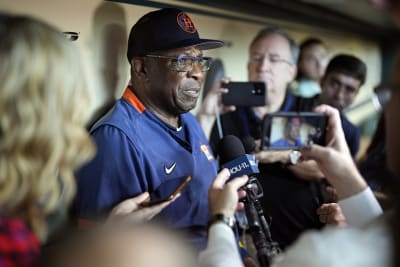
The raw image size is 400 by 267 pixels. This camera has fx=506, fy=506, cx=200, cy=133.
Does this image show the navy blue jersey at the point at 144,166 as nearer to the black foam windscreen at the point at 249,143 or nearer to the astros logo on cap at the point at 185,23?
the black foam windscreen at the point at 249,143

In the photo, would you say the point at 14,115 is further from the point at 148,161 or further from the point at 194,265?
the point at 148,161

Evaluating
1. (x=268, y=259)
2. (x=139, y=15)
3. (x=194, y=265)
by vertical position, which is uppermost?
(x=139, y=15)

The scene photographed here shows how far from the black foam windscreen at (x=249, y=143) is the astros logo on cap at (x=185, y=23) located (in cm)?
37

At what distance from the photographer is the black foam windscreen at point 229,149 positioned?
131 cm

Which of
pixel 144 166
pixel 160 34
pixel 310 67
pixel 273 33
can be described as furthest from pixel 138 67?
pixel 310 67

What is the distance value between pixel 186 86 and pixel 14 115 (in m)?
0.63

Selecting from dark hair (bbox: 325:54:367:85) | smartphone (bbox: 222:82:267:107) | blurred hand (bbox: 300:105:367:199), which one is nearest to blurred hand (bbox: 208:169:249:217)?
blurred hand (bbox: 300:105:367:199)

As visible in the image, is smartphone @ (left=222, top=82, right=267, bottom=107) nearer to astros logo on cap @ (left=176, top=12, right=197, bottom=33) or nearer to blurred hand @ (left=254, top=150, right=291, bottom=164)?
blurred hand @ (left=254, top=150, right=291, bottom=164)

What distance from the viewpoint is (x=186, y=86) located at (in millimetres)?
1340

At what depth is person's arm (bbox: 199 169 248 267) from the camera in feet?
3.11

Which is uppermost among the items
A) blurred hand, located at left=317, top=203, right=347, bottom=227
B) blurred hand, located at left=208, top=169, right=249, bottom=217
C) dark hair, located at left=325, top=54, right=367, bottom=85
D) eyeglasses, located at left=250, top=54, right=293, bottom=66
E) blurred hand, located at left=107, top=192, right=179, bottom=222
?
eyeglasses, located at left=250, top=54, right=293, bottom=66

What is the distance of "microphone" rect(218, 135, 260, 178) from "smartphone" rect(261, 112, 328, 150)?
26 cm

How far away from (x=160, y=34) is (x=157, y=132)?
26 cm

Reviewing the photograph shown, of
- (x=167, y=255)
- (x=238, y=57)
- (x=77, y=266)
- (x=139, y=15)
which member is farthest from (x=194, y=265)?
(x=238, y=57)
